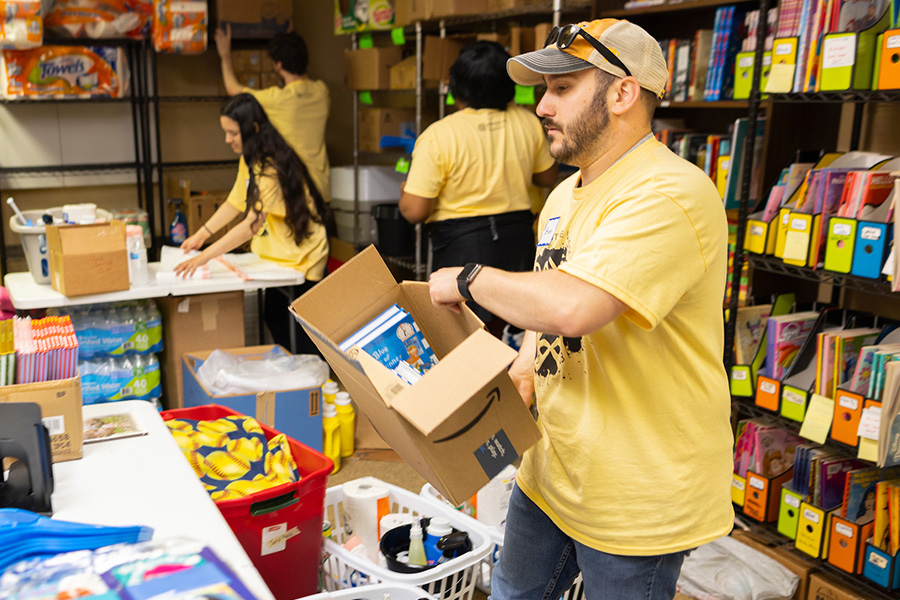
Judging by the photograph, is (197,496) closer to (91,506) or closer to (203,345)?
(91,506)

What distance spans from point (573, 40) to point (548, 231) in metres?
0.36

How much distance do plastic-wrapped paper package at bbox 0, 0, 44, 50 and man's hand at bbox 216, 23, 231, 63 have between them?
1189 millimetres

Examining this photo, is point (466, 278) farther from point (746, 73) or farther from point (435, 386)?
point (746, 73)

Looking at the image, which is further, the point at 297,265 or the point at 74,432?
the point at 297,265

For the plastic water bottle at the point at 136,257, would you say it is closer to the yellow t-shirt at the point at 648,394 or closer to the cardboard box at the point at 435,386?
the cardboard box at the point at 435,386

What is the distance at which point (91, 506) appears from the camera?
1410 mm

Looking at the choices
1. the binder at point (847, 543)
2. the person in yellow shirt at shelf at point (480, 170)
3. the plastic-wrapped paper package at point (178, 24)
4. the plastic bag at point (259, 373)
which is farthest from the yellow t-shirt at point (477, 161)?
the plastic-wrapped paper package at point (178, 24)

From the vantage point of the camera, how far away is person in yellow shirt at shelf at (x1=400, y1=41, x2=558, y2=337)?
10.4 feet

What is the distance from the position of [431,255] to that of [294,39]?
76.1 inches

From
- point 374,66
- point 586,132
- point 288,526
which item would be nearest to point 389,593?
point 288,526

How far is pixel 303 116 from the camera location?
4.89 m

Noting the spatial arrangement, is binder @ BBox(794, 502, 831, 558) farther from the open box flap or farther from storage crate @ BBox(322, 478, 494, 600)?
the open box flap

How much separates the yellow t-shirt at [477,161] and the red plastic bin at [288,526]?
149cm

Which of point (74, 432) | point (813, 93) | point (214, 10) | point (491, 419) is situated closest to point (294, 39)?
point (214, 10)
